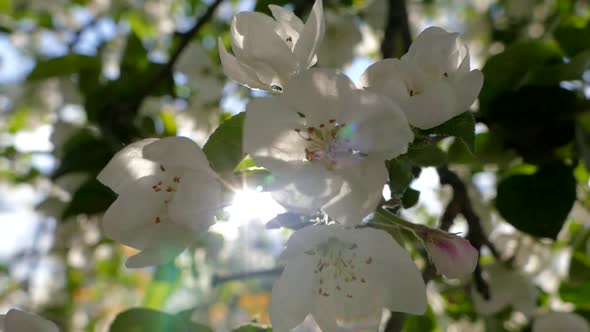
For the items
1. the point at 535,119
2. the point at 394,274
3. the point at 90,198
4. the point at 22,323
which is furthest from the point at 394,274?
the point at 90,198

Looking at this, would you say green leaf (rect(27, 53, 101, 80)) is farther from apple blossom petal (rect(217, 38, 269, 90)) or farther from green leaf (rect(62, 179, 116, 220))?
apple blossom petal (rect(217, 38, 269, 90))

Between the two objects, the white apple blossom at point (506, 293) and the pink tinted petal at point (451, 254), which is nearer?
the pink tinted petal at point (451, 254)

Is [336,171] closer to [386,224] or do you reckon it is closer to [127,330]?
[386,224]

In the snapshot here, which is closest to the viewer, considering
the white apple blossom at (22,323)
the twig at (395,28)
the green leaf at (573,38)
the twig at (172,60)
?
the white apple blossom at (22,323)

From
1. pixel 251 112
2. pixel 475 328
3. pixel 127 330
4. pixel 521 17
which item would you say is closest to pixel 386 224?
pixel 251 112

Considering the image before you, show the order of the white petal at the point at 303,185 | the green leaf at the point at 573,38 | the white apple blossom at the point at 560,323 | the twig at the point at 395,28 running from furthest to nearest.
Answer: the twig at the point at 395,28 → the green leaf at the point at 573,38 → the white apple blossom at the point at 560,323 → the white petal at the point at 303,185

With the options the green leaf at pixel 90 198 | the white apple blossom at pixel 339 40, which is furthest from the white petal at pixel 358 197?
the white apple blossom at pixel 339 40

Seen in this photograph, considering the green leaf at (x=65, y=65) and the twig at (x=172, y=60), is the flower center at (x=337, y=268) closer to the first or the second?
the twig at (x=172, y=60)

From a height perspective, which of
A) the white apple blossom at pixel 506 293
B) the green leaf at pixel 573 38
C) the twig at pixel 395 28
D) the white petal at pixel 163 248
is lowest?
the white apple blossom at pixel 506 293
